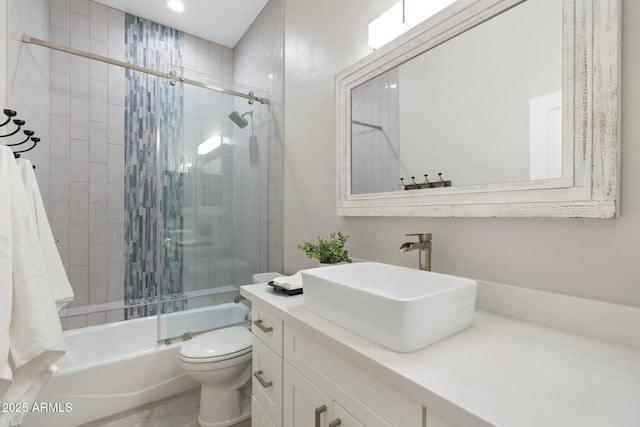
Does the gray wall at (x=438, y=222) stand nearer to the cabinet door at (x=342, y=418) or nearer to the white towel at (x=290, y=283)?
the white towel at (x=290, y=283)

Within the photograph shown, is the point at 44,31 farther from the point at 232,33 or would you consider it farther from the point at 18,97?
the point at 232,33

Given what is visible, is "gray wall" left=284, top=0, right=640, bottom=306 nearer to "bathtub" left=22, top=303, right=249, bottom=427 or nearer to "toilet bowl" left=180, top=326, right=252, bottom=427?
"toilet bowl" left=180, top=326, right=252, bottom=427

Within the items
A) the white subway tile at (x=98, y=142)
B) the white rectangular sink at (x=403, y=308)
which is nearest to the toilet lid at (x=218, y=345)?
the white rectangular sink at (x=403, y=308)

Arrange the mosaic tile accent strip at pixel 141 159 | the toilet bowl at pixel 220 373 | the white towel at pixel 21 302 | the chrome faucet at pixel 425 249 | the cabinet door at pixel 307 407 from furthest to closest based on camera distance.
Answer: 1. the mosaic tile accent strip at pixel 141 159
2. the toilet bowl at pixel 220 373
3. the chrome faucet at pixel 425 249
4. the white towel at pixel 21 302
5. the cabinet door at pixel 307 407

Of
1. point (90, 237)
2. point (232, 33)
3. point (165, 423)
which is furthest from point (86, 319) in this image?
point (232, 33)

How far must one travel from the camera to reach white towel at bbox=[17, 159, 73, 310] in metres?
1.10

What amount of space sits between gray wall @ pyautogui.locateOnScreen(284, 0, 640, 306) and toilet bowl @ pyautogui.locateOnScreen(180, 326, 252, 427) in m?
0.64

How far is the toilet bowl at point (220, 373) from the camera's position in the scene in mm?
1516

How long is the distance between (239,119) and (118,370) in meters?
1.80

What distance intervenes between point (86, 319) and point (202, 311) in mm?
1066

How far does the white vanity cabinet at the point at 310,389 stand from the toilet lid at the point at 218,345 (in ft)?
1.26

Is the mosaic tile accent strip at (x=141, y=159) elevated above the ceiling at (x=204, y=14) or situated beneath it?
situated beneath

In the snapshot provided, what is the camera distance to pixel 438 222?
3.56ft

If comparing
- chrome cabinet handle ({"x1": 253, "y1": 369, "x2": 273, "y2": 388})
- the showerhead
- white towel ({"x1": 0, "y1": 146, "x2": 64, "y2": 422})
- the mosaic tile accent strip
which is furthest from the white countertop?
the mosaic tile accent strip
